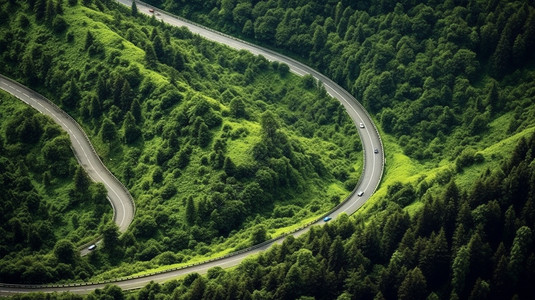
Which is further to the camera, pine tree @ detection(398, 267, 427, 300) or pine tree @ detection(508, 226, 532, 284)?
pine tree @ detection(508, 226, 532, 284)

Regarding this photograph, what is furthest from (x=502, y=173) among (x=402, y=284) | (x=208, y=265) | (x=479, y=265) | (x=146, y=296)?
(x=146, y=296)

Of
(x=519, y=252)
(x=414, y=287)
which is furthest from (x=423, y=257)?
(x=519, y=252)

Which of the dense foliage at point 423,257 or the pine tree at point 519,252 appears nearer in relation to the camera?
the pine tree at point 519,252

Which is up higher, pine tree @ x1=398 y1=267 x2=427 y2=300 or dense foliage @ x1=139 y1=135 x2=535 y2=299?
dense foliage @ x1=139 y1=135 x2=535 y2=299

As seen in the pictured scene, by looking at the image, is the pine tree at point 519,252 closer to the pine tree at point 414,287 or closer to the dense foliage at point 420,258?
the dense foliage at point 420,258

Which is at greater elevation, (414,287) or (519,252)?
(519,252)

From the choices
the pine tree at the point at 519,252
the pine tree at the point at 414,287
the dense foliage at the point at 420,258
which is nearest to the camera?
the pine tree at the point at 414,287

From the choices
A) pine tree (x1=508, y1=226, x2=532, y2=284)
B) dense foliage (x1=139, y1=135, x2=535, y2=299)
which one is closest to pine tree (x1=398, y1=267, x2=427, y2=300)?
dense foliage (x1=139, y1=135, x2=535, y2=299)

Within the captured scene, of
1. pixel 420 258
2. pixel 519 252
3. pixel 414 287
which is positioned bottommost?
pixel 414 287

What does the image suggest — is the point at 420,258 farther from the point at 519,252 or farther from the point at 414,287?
the point at 519,252

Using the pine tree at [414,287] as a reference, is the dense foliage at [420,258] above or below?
above

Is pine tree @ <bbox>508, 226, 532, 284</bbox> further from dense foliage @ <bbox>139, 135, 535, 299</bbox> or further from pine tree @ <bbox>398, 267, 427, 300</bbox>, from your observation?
pine tree @ <bbox>398, 267, 427, 300</bbox>

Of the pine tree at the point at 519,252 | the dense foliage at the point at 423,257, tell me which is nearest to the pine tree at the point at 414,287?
the dense foliage at the point at 423,257
